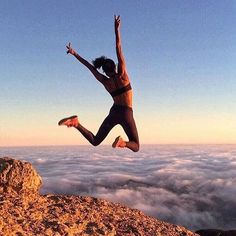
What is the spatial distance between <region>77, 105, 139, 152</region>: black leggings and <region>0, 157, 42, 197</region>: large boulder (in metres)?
1.49

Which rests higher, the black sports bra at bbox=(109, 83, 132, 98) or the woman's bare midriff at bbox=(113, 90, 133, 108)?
the black sports bra at bbox=(109, 83, 132, 98)

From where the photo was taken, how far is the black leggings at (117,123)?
9250mm

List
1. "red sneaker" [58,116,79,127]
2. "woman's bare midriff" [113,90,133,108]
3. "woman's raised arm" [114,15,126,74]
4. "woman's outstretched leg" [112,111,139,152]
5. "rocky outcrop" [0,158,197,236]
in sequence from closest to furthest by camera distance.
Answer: "rocky outcrop" [0,158,197,236], "woman's raised arm" [114,15,126,74], "red sneaker" [58,116,79,127], "woman's outstretched leg" [112,111,139,152], "woman's bare midriff" [113,90,133,108]

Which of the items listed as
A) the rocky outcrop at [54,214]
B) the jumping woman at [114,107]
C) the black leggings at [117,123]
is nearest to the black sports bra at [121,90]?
the jumping woman at [114,107]

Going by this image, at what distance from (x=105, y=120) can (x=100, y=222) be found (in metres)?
2.17

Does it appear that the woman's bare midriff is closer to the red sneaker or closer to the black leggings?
the black leggings

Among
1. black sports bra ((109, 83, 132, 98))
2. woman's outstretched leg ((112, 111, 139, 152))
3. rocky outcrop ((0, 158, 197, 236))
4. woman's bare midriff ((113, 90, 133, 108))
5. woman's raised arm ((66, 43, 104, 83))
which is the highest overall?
woman's raised arm ((66, 43, 104, 83))

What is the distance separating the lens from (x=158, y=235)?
30.7 ft

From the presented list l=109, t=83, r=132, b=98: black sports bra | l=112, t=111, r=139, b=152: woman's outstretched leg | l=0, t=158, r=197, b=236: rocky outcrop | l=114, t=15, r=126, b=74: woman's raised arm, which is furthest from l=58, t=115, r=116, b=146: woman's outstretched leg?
l=0, t=158, r=197, b=236: rocky outcrop

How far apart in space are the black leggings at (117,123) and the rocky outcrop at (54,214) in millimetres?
1492

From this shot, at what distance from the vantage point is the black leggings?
9.25m

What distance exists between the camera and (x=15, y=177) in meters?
9.27

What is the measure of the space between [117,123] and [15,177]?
248cm

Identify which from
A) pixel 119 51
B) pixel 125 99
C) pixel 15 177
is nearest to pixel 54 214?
pixel 15 177
